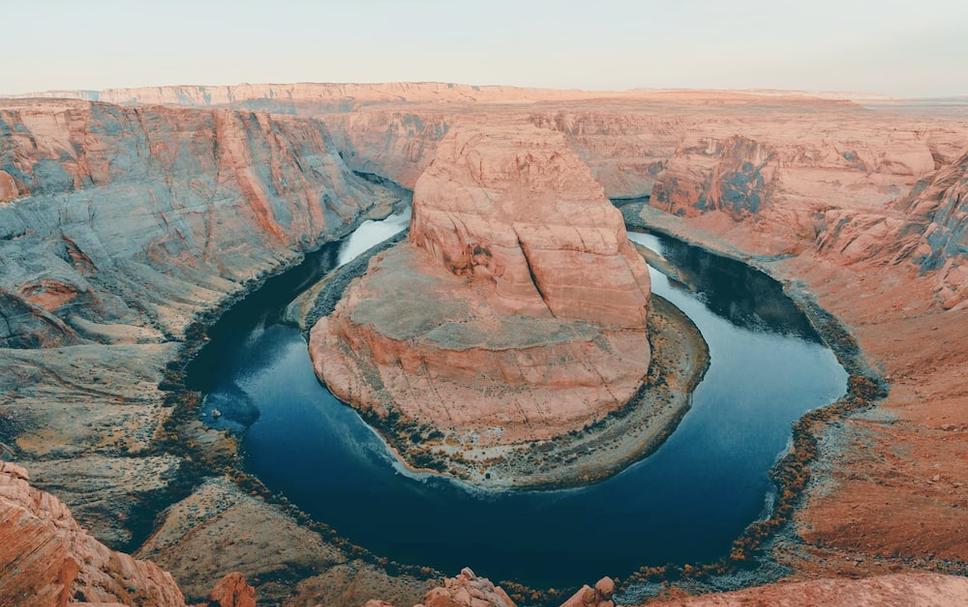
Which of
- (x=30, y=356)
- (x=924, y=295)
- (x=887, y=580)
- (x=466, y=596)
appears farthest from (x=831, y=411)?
(x=30, y=356)

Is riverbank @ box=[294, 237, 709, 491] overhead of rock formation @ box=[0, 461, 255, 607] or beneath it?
beneath

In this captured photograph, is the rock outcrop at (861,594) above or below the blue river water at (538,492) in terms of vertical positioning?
above

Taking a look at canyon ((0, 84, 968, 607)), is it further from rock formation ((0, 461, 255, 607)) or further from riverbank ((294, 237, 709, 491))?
riverbank ((294, 237, 709, 491))

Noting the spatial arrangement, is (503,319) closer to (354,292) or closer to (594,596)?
(354,292)

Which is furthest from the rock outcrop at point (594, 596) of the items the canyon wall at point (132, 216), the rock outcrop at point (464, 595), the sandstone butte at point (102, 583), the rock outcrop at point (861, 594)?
the canyon wall at point (132, 216)

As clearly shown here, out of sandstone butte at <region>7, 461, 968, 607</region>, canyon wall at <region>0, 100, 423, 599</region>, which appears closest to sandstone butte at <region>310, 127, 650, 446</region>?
canyon wall at <region>0, 100, 423, 599</region>

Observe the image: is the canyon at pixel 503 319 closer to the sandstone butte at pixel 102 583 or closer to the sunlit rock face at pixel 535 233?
the sunlit rock face at pixel 535 233
